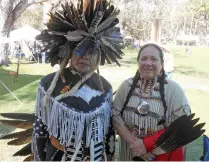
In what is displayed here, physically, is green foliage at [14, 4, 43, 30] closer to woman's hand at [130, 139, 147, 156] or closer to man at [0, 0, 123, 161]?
man at [0, 0, 123, 161]

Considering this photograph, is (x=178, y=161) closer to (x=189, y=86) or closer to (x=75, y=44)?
(x=75, y=44)

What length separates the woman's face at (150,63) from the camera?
244 centimetres

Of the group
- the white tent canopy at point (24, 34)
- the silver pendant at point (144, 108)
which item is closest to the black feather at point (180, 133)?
the silver pendant at point (144, 108)

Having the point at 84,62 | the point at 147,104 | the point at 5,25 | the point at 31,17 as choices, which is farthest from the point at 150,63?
the point at 31,17

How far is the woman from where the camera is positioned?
7.95ft

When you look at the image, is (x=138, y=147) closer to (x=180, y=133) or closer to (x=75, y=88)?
(x=180, y=133)

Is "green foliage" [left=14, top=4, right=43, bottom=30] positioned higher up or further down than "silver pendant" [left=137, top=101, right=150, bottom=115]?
higher up

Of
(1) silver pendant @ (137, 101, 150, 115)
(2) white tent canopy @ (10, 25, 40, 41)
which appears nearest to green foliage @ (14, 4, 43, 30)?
(2) white tent canopy @ (10, 25, 40, 41)

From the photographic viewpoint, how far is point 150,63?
95.8 inches

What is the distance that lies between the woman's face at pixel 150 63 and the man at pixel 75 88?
0.23m

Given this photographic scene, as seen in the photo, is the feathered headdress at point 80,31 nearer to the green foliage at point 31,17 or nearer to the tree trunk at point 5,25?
the tree trunk at point 5,25

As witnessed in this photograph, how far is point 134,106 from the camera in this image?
2479 mm

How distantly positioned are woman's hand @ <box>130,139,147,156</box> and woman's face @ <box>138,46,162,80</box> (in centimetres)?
48

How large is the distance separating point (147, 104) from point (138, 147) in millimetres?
319
